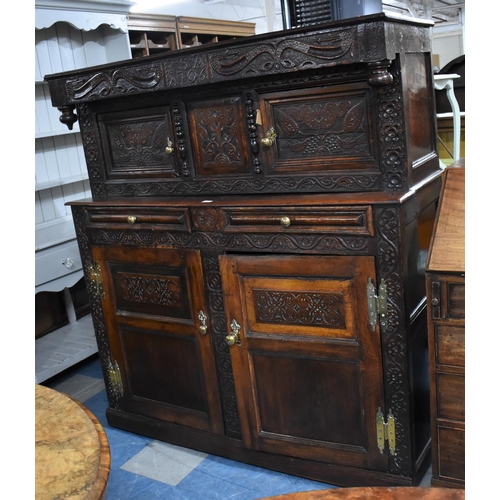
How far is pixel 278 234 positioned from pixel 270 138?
1.14ft

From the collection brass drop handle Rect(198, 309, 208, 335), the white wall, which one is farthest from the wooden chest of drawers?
the white wall

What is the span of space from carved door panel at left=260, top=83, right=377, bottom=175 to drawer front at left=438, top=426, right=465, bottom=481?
90 centimetres

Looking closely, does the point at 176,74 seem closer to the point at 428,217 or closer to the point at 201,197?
the point at 201,197

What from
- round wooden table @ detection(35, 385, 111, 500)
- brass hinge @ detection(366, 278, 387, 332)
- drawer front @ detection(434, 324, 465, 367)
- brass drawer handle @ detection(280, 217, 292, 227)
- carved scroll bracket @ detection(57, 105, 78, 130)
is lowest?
drawer front @ detection(434, 324, 465, 367)

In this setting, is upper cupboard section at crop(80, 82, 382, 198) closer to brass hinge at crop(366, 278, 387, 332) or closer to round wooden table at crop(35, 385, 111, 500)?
brass hinge at crop(366, 278, 387, 332)

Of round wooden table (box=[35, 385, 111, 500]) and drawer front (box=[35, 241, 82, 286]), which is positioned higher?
round wooden table (box=[35, 385, 111, 500])

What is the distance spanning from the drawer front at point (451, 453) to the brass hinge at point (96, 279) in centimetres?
154

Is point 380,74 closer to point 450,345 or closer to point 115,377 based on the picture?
point 450,345

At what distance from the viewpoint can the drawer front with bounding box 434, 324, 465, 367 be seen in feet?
5.65

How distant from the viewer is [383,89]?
1808 millimetres

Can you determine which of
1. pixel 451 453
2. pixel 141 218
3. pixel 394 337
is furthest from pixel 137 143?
pixel 451 453

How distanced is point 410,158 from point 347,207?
0.27 meters

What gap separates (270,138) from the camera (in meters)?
2.03

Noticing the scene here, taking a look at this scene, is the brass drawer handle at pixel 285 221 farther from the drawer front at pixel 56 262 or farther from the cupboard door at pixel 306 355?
the drawer front at pixel 56 262
